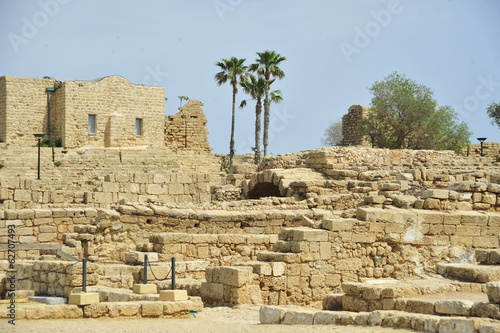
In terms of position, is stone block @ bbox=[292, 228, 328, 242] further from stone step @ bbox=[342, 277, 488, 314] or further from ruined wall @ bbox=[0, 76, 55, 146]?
ruined wall @ bbox=[0, 76, 55, 146]

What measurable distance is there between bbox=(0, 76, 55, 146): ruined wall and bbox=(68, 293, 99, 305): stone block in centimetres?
2969

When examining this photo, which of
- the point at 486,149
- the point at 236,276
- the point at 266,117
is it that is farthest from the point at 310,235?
the point at 266,117

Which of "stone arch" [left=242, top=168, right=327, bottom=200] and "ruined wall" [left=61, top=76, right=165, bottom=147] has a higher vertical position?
"ruined wall" [left=61, top=76, right=165, bottom=147]

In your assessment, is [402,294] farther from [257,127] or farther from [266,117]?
[257,127]

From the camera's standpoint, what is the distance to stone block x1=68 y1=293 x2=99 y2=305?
→ 462 inches

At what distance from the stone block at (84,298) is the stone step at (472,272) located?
512 centimetres

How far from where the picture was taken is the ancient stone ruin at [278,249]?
37.8ft

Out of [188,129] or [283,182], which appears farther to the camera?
[188,129]

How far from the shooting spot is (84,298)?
463 inches

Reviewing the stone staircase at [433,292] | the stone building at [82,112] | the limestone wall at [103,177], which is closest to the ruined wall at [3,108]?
the stone building at [82,112]

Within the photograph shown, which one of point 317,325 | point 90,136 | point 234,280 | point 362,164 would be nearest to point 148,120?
point 90,136

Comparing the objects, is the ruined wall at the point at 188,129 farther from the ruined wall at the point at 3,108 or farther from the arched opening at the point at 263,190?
the arched opening at the point at 263,190

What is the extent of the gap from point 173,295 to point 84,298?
4.04 feet

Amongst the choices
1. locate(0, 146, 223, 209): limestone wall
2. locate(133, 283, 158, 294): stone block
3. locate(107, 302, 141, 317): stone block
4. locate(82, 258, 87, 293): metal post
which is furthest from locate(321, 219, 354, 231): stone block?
locate(0, 146, 223, 209): limestone wall
